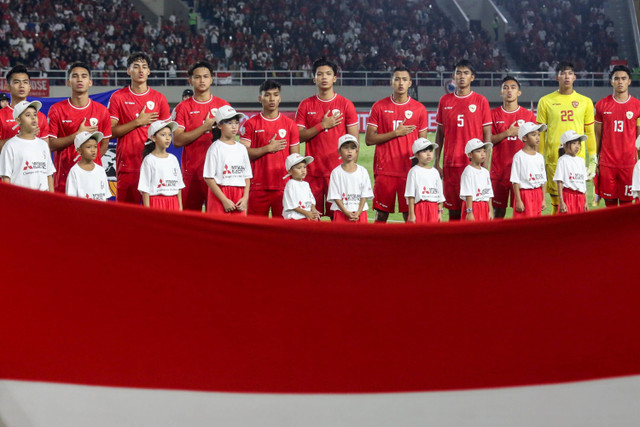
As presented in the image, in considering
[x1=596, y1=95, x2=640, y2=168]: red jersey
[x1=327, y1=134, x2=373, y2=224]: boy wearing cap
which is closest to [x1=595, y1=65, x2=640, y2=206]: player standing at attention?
[x1=596, y1=95, x2=640, y2=168]: red jersey

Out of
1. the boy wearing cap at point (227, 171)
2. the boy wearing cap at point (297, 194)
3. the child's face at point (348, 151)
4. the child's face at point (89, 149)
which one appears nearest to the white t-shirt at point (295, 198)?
the boy wearing cap at point (297, 194)

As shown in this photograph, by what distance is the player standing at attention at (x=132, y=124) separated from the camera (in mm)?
8219

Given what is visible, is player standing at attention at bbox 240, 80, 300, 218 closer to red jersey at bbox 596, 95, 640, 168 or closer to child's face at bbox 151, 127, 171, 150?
child's face at bbox 151, 127, 171, 150

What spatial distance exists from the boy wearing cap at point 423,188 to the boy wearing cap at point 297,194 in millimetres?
1039

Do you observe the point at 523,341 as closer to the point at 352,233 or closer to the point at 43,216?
the point at 352,233

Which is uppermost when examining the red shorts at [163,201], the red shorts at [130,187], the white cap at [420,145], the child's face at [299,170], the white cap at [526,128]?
the white cap at [526,128]

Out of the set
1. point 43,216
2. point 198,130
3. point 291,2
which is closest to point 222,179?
point 198,130

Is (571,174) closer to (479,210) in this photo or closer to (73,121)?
(479,210)

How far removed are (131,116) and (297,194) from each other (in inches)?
79.1

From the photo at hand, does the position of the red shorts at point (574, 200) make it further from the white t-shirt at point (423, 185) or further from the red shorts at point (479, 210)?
the white t-shirt at point (423, 185)

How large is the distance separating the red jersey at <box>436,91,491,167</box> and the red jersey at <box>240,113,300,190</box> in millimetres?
1994

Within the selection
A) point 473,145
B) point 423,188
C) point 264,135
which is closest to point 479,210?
point 473,145

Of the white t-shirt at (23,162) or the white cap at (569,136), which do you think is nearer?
the white t-shirt at (23,162)

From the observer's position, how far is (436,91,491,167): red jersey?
29.6ft
